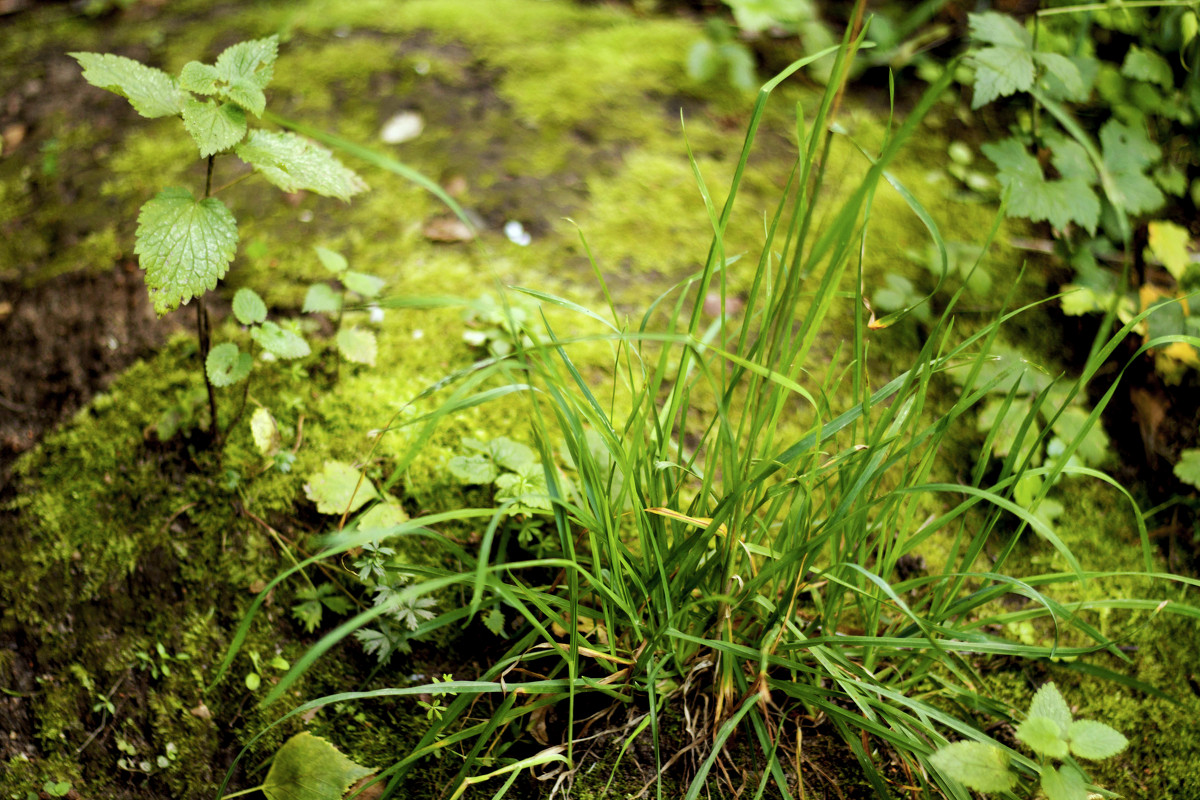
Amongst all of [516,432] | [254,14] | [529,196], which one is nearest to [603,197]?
[529,196]

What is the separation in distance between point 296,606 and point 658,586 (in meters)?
0.68

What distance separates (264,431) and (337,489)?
9.9 inches

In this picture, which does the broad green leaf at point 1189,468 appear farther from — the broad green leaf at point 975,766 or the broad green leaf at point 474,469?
the broad green leaf at point 474,469

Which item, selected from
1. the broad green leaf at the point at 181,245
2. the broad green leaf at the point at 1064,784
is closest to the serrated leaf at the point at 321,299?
the broad green leaf at the point at 181,245

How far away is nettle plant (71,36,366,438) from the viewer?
1.09 m

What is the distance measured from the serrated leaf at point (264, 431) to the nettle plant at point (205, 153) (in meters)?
0.36

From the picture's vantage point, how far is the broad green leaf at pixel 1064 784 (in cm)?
A: 91

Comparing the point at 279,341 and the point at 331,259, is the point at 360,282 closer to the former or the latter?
the point at 331,259

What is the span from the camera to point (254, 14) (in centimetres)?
268

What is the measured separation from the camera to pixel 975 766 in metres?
0.93

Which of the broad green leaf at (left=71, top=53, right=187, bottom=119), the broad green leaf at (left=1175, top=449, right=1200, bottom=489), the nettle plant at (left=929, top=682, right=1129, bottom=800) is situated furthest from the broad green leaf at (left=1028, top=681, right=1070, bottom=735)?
the broad green leaf at (left=71, top=53, right=187, bottom=119)

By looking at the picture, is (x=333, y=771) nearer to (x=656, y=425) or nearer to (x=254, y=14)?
(x=656, y=425)

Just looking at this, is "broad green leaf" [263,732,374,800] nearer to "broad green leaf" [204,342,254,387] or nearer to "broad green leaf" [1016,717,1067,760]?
"broad green leaf" [204,342,254,387]

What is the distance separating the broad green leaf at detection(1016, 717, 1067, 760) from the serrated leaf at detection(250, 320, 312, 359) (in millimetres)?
1301
